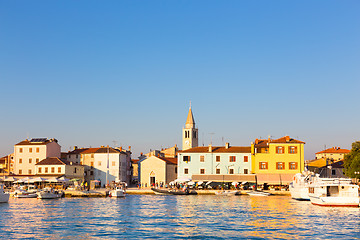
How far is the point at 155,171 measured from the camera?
85938 mm

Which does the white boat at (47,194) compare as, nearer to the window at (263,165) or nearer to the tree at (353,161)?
the window at (263,165)

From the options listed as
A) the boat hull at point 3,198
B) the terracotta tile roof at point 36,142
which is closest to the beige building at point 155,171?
the terracotta tile roof at point 36,142

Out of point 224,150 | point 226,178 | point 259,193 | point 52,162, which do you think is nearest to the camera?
point 259,193

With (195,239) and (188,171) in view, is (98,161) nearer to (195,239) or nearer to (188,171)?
(188,171)

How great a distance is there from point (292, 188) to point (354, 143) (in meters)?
10.4

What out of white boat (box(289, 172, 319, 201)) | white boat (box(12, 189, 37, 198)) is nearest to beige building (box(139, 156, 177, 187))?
white boat (box(12, 189, 37, 198))

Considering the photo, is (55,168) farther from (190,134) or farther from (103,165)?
(190,134)

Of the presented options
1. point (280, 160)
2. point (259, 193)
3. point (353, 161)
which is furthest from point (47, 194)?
point (353, 161)

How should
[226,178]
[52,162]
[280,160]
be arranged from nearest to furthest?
[280,160], [226,178], [52,162]

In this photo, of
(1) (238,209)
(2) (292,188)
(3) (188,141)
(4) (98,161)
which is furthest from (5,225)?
(3) (188,141)

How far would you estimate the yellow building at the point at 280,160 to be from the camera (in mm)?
75000

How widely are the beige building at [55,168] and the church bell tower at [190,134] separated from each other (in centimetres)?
5401

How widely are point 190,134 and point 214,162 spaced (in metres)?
57.8

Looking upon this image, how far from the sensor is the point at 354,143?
64000mm
